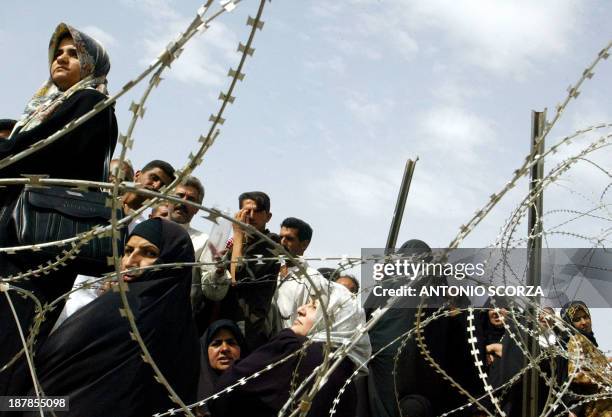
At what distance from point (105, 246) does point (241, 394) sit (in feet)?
3.92

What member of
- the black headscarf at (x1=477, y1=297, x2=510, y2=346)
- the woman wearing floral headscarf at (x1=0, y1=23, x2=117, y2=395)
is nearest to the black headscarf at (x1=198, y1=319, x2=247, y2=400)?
the woman wearing floral headscarf at (x1=0, y1=23, x2=117, y2=395)

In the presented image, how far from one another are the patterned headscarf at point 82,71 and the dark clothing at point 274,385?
150 centimetres

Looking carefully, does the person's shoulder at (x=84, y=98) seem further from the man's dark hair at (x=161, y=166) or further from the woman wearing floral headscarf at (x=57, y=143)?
the man's dark hair at (x=161, y=166)

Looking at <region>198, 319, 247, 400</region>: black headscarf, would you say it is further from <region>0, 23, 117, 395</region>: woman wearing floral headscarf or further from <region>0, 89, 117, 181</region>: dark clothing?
<region>0, 89, 117, 181</region>: dark clothing

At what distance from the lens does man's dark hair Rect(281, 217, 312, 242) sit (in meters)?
6.06

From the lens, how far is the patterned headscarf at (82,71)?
3.93 m

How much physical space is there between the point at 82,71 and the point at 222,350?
175cm

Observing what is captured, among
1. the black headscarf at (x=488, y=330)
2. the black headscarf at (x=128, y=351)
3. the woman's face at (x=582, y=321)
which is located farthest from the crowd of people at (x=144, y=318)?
the woman's face at (x=582, y=321)

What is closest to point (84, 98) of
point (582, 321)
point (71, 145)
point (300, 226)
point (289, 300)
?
point (71, 145)

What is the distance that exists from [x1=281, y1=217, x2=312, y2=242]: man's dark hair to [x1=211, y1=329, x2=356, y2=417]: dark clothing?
1412mm

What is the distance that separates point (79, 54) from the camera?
3.99m

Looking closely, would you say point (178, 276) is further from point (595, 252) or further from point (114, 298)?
point (595, 252)

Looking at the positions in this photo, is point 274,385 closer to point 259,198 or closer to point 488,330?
point 259,198

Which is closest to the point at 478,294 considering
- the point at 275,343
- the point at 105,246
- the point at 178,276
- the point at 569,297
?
the point at 569,297
